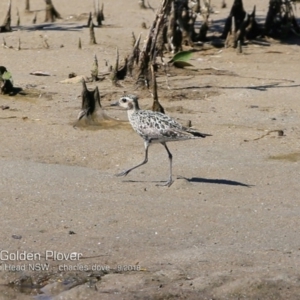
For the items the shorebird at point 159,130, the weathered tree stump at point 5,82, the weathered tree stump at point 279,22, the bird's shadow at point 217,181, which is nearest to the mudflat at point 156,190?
the bird's shadow at point 217,181

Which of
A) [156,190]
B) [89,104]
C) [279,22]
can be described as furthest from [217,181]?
[279,22]

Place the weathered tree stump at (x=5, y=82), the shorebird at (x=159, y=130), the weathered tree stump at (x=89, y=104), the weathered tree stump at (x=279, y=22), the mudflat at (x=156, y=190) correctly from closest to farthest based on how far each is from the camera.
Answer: the mudflat at (x=156, y=190) < the shorebird at (x=159, y=130) < the weathered tree stump at (x=89, y=104) < the weathered tree stump at (x=5, y=82) < the weathered tree stump at (x=279, y=22)

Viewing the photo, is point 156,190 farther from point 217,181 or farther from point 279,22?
point 279,22

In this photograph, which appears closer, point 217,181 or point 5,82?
point 217,181

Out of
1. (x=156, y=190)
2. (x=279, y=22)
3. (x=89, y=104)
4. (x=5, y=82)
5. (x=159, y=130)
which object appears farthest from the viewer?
(x=279, y=22)

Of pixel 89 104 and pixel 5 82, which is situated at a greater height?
pixel 89 104

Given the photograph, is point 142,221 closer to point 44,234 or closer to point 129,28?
point 44,234

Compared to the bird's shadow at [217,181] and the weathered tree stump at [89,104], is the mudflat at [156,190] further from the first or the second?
the weathered tree stump at [89,104]

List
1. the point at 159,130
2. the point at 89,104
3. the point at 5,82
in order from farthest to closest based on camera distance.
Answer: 1. the point at 5,82
2. the point at 89,104
3. the point at 159,130

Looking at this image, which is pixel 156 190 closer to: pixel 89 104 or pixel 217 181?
pixel 217 181

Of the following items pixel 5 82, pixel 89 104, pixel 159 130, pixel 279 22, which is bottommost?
pixel 279 22

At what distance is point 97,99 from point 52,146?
1.22m

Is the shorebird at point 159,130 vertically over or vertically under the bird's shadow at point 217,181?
over

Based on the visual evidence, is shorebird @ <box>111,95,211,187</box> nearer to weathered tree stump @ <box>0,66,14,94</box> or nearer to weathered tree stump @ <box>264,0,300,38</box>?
weathered tree stump @ <box>0,66,14,94</box>
